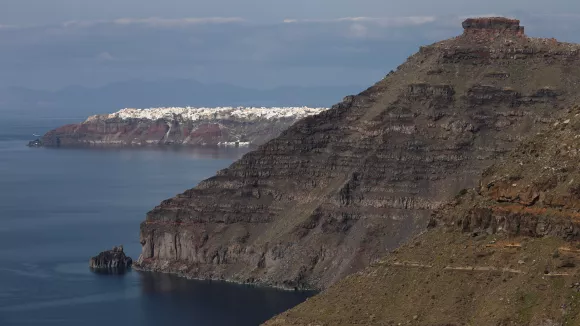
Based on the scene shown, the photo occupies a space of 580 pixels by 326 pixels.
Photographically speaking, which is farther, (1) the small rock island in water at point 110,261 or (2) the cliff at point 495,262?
(1) the small rock island in water at point 110,261

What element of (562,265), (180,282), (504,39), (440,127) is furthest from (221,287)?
(562,265)

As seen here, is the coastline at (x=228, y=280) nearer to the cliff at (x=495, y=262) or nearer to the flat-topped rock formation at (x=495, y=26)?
the flat-topped rock formation at (x=495, y=26)

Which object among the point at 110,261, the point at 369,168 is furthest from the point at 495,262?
the point at 110,261

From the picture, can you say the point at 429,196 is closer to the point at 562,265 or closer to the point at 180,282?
the point at 180,282

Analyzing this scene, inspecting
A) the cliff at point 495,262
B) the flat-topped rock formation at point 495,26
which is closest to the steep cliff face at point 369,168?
the flat-topped rock formation at point 495,26

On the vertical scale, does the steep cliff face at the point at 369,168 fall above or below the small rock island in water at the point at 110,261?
above

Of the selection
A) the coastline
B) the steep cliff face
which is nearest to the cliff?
the coastline

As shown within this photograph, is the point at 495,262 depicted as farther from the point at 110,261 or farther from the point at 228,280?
the point at 110,261
